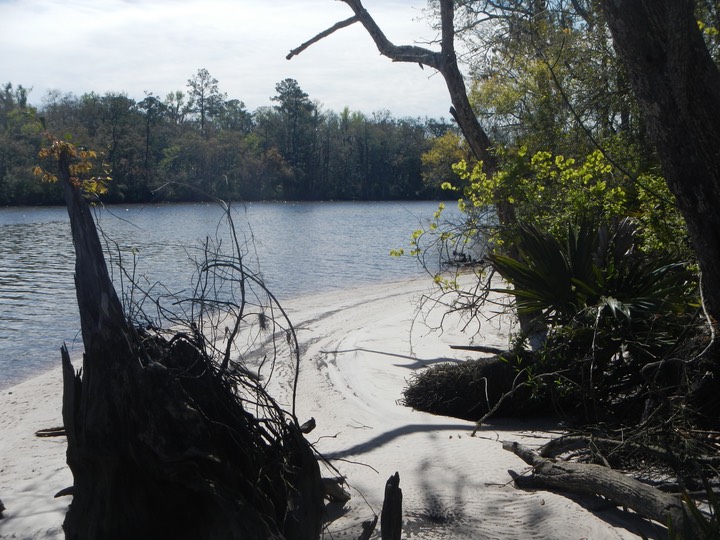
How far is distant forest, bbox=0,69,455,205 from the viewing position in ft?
177

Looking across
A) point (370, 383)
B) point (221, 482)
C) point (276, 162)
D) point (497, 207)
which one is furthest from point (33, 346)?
point (276, 162)

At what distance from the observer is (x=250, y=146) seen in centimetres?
7469

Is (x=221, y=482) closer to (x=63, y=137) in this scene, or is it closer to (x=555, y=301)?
(x=63, y=137)

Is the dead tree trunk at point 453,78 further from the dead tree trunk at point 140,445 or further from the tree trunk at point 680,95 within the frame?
the dead tree trunk at point 140,445

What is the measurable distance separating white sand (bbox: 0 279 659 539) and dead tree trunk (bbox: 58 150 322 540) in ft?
2.87

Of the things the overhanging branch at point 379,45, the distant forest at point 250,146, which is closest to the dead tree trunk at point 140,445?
the overhanging branch at point 379,45

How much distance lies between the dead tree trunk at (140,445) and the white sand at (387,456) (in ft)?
2.87

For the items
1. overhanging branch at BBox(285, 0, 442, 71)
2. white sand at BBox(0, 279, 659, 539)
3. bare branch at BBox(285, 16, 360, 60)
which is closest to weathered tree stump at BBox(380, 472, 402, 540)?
white sand at BBox(0, 279, 659, 539)

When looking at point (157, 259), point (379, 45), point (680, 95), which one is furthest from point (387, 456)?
point (157, 259)

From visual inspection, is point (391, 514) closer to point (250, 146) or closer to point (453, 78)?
point (453, 78)

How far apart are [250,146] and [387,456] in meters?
70.8

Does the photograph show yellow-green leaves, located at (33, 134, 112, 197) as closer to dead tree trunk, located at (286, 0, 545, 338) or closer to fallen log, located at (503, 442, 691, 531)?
fallen log, located at (503, 442, 691, 531)

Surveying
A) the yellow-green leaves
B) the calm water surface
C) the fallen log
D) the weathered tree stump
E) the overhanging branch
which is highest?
the overhanging branch

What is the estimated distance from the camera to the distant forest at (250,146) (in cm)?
5409
